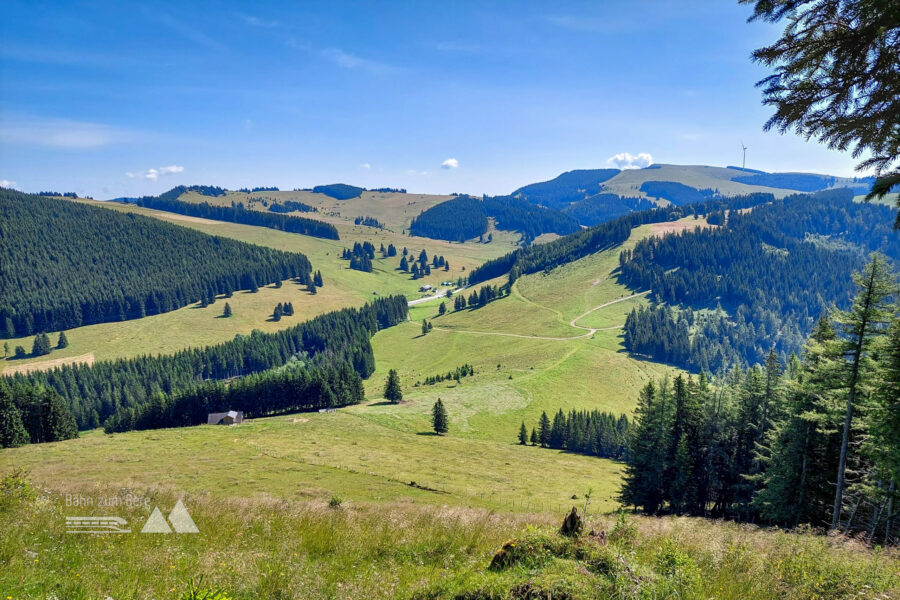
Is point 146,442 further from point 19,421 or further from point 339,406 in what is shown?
point 339,406

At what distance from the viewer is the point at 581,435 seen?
310ft

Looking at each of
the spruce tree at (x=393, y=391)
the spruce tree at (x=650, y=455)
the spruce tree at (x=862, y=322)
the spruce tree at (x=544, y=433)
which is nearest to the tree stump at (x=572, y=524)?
the spruce tree at (x=862, y=322)

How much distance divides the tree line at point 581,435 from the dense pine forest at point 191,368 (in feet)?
174

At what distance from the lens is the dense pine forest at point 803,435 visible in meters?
22.8

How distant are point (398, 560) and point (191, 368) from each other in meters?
177

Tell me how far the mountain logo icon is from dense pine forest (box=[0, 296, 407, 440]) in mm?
104576

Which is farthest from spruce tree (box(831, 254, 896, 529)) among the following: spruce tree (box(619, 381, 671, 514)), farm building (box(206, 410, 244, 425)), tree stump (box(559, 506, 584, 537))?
farm building (box(206, 410, 244, 425))

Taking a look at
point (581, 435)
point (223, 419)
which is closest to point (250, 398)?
point (223, 419)

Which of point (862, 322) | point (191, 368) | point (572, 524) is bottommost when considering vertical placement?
point (191, 368)

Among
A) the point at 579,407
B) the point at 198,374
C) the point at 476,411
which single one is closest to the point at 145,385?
the point at 198,374

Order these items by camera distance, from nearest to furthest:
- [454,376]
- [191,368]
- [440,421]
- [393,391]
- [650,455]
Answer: [650,455] < [440,421] < [393,391] < [454,376] < [191,368]

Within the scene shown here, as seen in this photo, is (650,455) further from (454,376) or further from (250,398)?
(250,398)

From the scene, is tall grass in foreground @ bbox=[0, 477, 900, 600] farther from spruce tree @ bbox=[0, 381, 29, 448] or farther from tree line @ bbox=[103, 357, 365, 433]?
tree line @ bbox=[103, 357, 365, 433]

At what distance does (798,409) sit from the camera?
2955cm
